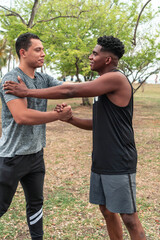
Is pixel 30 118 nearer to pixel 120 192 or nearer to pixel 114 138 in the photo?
pixel 114 138

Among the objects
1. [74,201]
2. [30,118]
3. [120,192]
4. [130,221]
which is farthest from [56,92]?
[74,201]

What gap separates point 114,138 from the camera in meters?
2.21

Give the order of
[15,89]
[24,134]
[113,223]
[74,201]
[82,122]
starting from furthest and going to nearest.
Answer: [74,201], [82,122], [113,223], [24,134], [15,89]

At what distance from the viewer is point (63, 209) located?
379 centimetres

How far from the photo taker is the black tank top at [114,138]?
2.21 m

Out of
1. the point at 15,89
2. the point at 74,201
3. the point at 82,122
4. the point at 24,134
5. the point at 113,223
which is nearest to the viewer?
the point at 15,89

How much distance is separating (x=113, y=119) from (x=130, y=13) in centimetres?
1603

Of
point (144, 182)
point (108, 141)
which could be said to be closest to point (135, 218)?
point (108, 141)

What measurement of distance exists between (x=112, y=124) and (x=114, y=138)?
128mm

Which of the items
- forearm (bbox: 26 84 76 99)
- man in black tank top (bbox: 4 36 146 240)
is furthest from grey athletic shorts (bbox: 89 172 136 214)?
forearm (bbox: 26 84 76 99)

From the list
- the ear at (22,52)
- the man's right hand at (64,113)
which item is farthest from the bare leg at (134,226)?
the ear at (22,52)

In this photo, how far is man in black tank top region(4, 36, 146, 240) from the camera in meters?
2.15

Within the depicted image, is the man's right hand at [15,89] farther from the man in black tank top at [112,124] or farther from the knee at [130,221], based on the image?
the knee at [130,221]

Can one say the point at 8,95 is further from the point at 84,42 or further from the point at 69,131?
the point at 84,42
